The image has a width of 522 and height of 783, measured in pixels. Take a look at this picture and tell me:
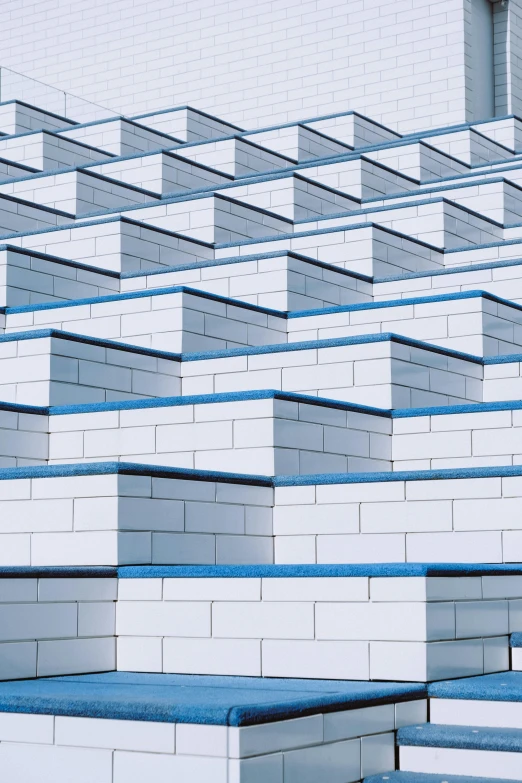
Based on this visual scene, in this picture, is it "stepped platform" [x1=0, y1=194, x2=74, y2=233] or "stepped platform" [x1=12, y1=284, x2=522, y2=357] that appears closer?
"stepped platform" [x1=12, y1=284, x2=522, y2=357]

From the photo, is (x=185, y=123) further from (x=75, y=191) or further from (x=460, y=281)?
(x=460, y=281)

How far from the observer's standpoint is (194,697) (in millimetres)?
3375

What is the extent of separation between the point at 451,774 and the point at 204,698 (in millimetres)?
714

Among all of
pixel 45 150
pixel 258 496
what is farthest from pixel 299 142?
pixel 258 496

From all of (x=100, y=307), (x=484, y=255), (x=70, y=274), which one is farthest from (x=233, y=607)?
(x=484, y=255)

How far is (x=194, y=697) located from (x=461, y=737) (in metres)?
0.74

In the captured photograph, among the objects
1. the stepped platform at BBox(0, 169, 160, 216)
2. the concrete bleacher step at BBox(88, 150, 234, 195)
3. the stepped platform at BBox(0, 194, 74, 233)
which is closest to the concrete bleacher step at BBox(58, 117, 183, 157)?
the concrete bleacher step at BBox(88, 150, 234, 195)

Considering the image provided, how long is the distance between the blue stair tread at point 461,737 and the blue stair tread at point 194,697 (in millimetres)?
101

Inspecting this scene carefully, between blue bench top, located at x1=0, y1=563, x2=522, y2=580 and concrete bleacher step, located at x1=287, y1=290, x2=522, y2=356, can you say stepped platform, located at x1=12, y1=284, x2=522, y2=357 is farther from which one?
blue bench top, located at x1=0, y1=563, x2=522, y2=580

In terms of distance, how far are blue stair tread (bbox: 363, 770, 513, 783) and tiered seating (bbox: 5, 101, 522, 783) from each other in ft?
0.05

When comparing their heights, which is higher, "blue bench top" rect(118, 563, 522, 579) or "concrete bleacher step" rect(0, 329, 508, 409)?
"concrete bleacher step" rect(0, 329, 508, 409)

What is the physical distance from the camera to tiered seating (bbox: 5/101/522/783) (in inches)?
133

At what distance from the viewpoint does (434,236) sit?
8391mm

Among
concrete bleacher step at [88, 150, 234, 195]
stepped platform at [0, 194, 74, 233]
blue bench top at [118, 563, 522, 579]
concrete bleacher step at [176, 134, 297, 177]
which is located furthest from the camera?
concrete bleacher step at [176, 134, 297, 177]
